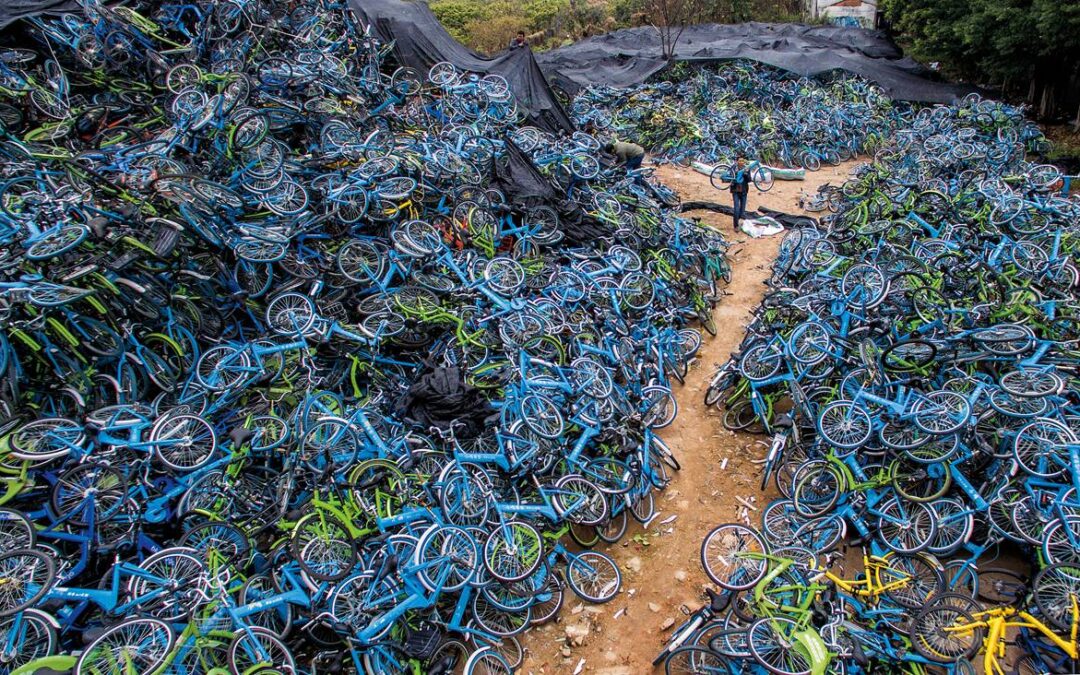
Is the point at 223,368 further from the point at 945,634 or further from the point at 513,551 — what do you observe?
the point at 945,634

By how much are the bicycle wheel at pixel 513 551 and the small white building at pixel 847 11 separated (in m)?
40.0

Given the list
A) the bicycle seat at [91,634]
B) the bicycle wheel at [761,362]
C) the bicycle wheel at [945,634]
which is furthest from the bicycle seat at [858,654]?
the bicycle seat at [91,634]

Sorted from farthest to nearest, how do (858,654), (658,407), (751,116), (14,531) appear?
(751,116) → (658,407) → (14,531) → (858,654)

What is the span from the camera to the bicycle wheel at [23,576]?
4211 millimetres

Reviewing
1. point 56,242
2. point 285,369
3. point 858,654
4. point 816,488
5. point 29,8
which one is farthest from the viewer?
point 29,8

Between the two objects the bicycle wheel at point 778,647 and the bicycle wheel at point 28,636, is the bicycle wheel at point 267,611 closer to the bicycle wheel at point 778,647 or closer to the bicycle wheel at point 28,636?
the bicycle wheel at point 28,636

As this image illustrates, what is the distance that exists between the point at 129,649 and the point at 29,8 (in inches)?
451

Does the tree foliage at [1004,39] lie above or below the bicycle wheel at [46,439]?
below

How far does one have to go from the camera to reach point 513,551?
5.18 metres

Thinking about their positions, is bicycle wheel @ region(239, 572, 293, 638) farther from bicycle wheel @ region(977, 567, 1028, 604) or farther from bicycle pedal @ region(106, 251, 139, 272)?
bicycle wheel @ region(977, 567, 1028, 604)

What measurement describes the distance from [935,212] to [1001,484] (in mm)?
6693

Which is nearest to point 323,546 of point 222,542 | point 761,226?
point 222,542

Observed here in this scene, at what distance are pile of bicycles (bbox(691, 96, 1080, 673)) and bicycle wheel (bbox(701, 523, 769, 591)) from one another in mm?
17

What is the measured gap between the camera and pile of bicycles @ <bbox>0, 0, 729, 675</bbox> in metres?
4.79
